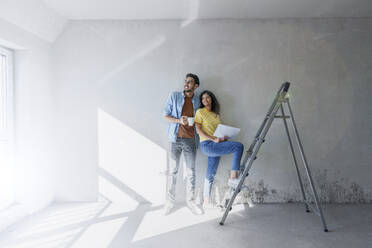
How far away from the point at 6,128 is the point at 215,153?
2522mm

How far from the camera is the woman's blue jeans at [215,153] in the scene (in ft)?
10.9

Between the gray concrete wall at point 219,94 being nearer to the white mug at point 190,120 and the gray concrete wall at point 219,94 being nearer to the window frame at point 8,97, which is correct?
the white mug at point 190,120

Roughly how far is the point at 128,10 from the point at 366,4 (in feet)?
9.84

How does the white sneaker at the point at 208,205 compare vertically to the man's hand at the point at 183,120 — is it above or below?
Answer: below

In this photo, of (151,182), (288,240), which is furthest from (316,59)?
(151,182)

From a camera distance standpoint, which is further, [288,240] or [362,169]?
[362,169]

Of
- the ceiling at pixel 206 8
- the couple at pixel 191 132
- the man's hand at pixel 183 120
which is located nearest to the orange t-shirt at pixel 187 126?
the couple at pixel 191 132

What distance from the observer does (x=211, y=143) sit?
3.42 m

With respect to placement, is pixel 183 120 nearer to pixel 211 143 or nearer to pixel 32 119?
pixel 211 143

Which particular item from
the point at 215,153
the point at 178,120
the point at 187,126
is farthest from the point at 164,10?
the point at 215,153

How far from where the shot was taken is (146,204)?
3.74m

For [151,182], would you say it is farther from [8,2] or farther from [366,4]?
[366,4]

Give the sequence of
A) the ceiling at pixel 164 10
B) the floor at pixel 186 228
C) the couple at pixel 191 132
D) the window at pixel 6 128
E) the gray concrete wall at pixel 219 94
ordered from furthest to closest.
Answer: the gray concrete wall at pixel 219 94 → the couple at pixel 191 132 → the ceiling at pixel 164 10 → the window at pixel 6 128 → the floor at pixel 186 228

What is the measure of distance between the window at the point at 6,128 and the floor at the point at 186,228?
41cm
